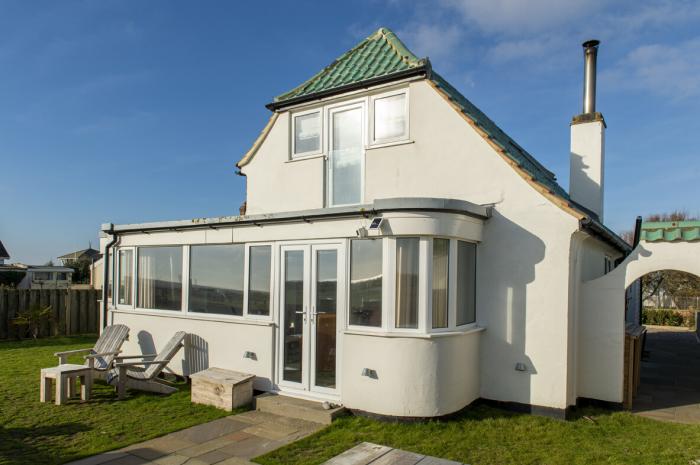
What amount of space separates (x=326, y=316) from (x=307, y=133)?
14.6ft

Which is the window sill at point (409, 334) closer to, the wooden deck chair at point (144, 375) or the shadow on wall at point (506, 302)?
the shadow on wall at point (506, 302)

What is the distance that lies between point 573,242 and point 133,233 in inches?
365

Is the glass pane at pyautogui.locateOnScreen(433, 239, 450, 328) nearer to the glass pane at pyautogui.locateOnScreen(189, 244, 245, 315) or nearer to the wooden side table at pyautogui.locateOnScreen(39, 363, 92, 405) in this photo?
the glass pane at pyautogui.locateOnScreen(189, 244, 245, 315)

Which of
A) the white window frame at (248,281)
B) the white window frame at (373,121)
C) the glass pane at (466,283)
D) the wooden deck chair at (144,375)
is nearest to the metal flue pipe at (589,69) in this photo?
the white window frame at (373,121)

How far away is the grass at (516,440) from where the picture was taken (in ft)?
18.2

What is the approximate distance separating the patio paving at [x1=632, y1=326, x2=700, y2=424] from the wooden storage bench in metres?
6.53

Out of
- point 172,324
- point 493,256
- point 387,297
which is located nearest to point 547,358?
point 493,256

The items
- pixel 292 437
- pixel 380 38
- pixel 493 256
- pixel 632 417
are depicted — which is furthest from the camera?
pixel 380 38

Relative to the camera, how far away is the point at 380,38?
10.6 metres

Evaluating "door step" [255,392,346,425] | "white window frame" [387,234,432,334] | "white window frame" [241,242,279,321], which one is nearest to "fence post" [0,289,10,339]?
"white window frame" [241,242,279,321]

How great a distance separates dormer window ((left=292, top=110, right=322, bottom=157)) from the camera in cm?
992

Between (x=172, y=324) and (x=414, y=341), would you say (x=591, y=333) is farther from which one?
(x=172, y=324)

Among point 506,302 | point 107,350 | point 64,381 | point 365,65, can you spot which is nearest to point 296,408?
point 506,302

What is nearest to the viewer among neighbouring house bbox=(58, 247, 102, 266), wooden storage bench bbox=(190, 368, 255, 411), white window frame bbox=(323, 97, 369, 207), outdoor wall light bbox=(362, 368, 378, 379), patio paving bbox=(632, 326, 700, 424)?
outdoor wall light bbox=(362, 368, 378, 379)
